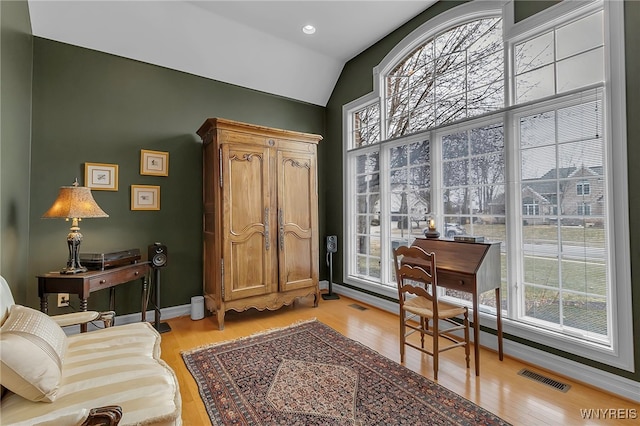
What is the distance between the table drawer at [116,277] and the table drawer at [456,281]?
2.89 metres

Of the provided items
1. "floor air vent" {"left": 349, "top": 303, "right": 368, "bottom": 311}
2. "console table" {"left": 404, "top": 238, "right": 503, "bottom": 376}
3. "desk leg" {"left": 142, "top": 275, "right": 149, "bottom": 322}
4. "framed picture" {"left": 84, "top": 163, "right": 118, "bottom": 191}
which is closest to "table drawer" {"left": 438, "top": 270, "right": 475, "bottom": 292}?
"console table" {"left": 404, "top": 238, "right": 503, "bottom": 376}

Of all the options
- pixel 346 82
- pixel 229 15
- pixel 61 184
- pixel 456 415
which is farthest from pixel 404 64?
pixel 61 184

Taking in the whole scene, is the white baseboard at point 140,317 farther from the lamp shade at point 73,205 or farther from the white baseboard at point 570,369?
the white baseboard at point 570,369

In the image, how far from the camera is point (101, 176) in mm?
3234

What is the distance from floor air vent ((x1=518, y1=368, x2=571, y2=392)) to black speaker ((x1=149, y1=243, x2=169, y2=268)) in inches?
136

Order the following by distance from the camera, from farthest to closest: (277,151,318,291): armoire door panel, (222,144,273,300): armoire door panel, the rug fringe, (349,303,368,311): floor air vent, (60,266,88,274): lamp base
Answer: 1. (349,303,368,311): floor air vent
2. (277,151,318,291): armoire door panel
3. (222,144,273,300): armoire door panel
4. the rug fringe
5. (60,266,88,274): lamp base

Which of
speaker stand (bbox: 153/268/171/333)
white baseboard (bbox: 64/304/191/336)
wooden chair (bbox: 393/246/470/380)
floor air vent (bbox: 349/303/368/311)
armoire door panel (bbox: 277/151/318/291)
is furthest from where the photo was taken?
floor air vent (bbox: 349/303/368/311)

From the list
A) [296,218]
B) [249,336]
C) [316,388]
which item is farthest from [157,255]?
[316,388]

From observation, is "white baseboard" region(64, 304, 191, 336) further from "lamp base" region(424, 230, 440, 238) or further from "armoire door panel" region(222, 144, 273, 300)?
"lamp base" region(424, 230, 440, 238)

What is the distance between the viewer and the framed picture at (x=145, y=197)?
11.2 ft

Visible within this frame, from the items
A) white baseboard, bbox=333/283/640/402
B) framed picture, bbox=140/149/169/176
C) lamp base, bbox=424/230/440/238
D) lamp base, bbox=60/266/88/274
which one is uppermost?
framed picture, bbox=140/149/169/176

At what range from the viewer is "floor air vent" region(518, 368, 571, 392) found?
216cm

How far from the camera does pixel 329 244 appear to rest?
4477mm

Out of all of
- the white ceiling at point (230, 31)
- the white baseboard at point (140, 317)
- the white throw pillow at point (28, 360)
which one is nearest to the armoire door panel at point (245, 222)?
the white baseboard at point (140, 317)
